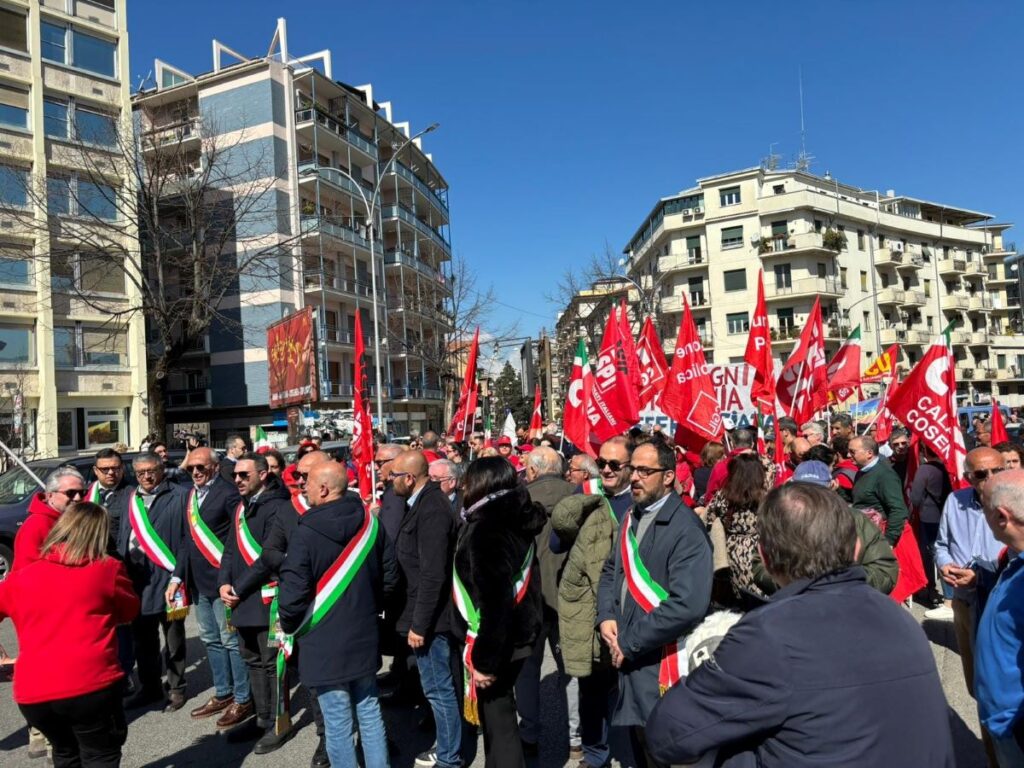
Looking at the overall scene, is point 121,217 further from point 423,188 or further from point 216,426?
point 423,188

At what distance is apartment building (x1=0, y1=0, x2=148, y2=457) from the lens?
26609 mm

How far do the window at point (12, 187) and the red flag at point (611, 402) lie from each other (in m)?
25.8

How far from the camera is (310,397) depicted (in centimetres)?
1756

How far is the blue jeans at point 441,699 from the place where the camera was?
4.15m

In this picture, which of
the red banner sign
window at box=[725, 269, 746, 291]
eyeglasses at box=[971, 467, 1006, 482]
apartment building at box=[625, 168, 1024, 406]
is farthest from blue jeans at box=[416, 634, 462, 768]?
window at box=[725, 269, 746, 291]

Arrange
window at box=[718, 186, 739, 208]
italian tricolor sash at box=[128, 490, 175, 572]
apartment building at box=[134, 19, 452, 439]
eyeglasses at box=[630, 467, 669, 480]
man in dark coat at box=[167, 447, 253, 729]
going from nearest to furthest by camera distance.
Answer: eyeglasses at box=[630, 467, 669, 480]
man in dark coat at box=[167, 447, 253, 729]
italian tricolor sash at box=[128, 490, 175, 572]
apartment building at box=[134, 19, 452, 439]
window at box=[718, 186, 739, 208]

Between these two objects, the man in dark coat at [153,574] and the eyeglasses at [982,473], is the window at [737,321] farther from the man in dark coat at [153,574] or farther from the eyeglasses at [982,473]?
the man in dark coat at [153,574]

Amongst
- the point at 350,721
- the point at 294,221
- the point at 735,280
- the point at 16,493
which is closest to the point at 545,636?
the point at 350,721

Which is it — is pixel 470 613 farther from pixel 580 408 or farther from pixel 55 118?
pixel 55 118

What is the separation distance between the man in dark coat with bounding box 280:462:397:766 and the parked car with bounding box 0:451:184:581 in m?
6.49

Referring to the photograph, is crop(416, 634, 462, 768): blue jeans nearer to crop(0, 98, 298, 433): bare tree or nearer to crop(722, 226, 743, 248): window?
crop(0, 98, 298, 433): bare tree

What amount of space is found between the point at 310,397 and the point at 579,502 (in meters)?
14.5

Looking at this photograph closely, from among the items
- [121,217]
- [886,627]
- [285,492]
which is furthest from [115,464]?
[121,217]

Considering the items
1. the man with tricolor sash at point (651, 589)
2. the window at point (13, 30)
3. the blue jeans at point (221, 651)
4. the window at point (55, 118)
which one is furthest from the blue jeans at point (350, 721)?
the window at point (13, 30)
